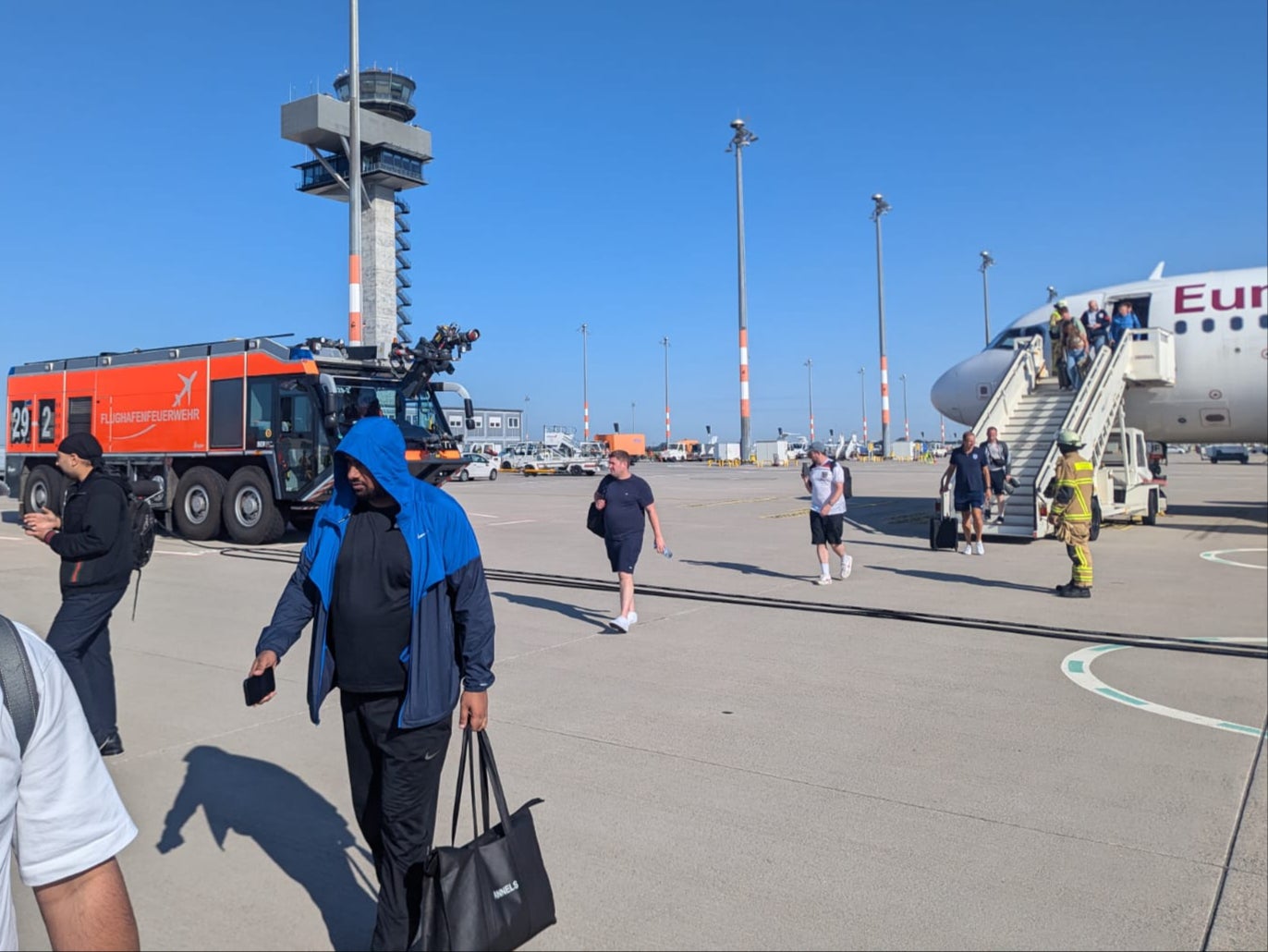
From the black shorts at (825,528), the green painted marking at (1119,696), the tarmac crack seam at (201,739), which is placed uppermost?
the black shorts at (825,528)

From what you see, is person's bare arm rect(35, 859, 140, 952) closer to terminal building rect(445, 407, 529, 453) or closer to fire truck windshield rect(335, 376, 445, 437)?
fire truck windshield rect(335, 376, 445, 437)

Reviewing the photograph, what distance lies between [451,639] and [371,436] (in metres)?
0.75

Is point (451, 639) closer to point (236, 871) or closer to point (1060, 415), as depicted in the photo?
point (236, 871)

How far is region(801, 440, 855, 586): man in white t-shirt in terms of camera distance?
1096 centimetres

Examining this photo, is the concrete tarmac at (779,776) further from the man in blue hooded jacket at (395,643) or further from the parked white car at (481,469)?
the parked white car at (481,469)

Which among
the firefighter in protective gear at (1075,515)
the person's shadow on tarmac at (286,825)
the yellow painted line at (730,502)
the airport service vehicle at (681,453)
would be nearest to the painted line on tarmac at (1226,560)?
the firefighter in protective gear at (1075,515)

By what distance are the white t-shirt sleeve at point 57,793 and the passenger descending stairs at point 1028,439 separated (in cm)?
1454

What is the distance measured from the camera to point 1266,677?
6.61 metres

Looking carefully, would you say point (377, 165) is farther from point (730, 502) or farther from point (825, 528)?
point (825, 528)

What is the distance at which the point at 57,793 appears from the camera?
1681 mm

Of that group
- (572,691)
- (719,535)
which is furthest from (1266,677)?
(719,535)

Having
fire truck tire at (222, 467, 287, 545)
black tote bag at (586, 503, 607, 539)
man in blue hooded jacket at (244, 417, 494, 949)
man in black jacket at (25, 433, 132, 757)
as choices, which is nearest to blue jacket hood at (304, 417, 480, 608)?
man in blue hooded jacket at (244, 417, 494, 949)

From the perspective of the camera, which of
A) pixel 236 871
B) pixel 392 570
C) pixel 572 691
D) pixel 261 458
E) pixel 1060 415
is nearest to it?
pixel 392 570

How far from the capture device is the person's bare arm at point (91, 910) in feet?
5.48
